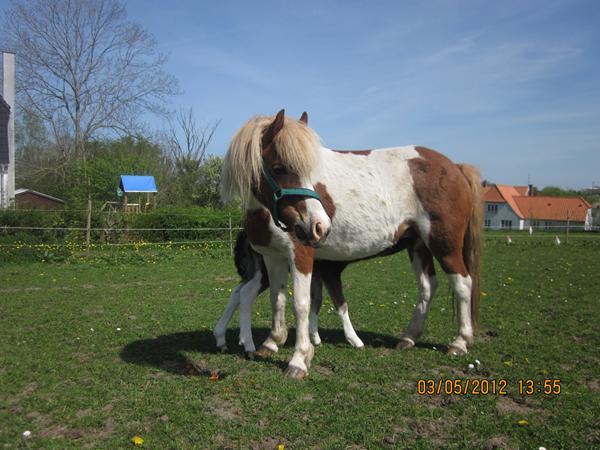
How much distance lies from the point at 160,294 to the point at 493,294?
683cm

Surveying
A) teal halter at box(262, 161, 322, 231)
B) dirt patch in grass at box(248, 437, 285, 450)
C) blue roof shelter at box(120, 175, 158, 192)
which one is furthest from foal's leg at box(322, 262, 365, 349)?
blue roof shelter at box(120, 175, 158, 192)

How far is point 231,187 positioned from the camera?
421 cm

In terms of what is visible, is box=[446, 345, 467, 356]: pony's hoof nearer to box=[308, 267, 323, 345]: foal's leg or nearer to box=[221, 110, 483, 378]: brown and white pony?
box=[221, 110, 483, 378]: brown and white pony

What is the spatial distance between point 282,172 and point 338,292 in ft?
6.79

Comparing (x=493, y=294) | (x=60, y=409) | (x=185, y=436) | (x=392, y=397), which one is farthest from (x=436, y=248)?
(x=493, y=294)

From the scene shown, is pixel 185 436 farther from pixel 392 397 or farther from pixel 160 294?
pixel 160 294

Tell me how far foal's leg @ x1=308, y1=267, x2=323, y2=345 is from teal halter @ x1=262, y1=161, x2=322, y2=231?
163 cm

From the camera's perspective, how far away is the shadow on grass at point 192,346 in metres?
4.76

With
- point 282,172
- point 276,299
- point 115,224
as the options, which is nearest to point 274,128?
point 282,172

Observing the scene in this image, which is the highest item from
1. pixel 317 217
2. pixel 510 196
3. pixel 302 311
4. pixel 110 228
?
pixel 510 196

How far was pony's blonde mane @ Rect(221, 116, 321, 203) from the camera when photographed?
12.7 feet

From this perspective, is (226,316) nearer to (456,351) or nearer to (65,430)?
(65,430)

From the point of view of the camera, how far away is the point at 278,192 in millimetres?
3906

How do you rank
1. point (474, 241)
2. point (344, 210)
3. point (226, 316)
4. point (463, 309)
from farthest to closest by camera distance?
point (474, 241), point (463, 309), point (226, 316), point (344, 210)
